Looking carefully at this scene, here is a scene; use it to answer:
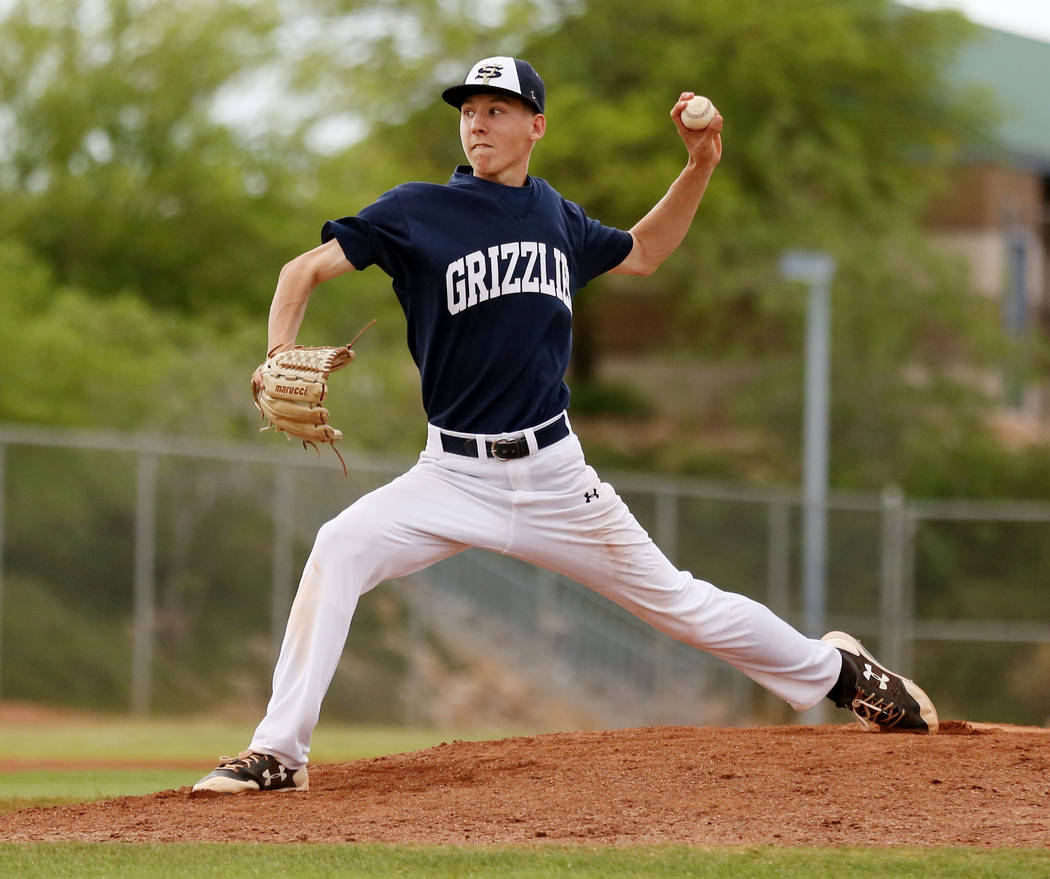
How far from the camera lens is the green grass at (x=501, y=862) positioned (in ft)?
13.0

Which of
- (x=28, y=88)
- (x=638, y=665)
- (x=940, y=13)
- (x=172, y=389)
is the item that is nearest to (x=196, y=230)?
(x=28, y=88)

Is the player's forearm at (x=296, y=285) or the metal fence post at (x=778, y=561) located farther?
the metal fence post at (x=778, y=561)

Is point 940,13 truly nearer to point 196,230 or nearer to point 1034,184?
point 1034,184

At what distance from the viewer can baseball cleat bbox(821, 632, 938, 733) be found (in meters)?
5.57

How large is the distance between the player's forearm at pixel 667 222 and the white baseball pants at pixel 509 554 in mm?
838

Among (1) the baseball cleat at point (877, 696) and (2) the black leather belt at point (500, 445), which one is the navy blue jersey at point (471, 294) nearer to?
(2) the black leather belt at point (500, 445)

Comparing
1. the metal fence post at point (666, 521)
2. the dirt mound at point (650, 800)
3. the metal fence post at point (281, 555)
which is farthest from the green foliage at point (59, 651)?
the dirt mound at point (650, 800)

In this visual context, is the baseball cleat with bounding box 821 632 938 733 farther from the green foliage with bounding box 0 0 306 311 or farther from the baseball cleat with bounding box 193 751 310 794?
the green foliage with bounding box 0 0 306 311

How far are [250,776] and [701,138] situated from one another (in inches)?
99.2

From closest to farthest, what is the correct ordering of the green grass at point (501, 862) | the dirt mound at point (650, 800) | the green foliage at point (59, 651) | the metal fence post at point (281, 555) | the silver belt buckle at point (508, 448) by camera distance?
the green grass at point (501, 862) → the dirt mound at point (650, 800) → the silver belt buckle at point (508, 448) → the green foliage at point (59, 651) → the metal fence post at point (281, 555)

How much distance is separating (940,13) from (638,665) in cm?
1856

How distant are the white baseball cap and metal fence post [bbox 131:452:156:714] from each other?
32.4 feet

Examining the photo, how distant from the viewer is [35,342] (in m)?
17.5

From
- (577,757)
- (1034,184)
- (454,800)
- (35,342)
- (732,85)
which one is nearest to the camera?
(454,800)
